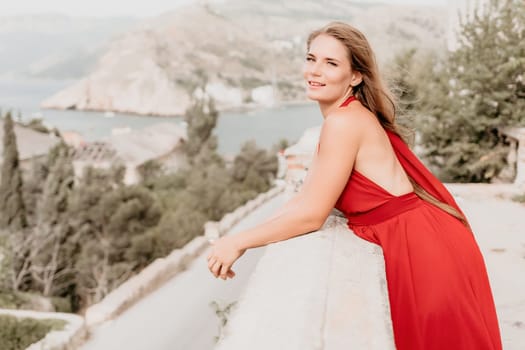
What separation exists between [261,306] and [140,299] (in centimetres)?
904

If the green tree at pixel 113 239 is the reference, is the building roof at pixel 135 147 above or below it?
below

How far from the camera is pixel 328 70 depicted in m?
2.19

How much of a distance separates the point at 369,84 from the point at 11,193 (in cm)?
2431

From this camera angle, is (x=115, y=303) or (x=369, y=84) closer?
(x=369, y=84)

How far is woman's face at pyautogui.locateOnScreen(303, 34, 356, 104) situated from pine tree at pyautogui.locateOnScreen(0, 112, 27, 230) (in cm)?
2293

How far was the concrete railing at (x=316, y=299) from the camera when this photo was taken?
1.42m

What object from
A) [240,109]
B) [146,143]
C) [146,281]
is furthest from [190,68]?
[146,281]

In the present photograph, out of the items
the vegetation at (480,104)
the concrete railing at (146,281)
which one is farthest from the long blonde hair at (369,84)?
the concrete railing at (146,281)

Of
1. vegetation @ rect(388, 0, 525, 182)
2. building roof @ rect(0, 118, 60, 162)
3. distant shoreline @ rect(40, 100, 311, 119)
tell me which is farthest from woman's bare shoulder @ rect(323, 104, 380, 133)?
distant shoreline @ rect(40, 100, 311, 119)

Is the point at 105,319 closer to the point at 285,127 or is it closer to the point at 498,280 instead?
the point at 498,280

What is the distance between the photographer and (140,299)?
1025 cm

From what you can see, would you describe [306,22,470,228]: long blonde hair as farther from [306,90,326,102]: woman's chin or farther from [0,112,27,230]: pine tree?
[0,112,27,230]: pine tree

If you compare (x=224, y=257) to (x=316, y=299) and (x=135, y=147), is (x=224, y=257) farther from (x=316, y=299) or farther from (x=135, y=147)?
(x=135, y=147)

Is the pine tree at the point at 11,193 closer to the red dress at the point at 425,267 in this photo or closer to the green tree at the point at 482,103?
the green tree at the point at 482,103
